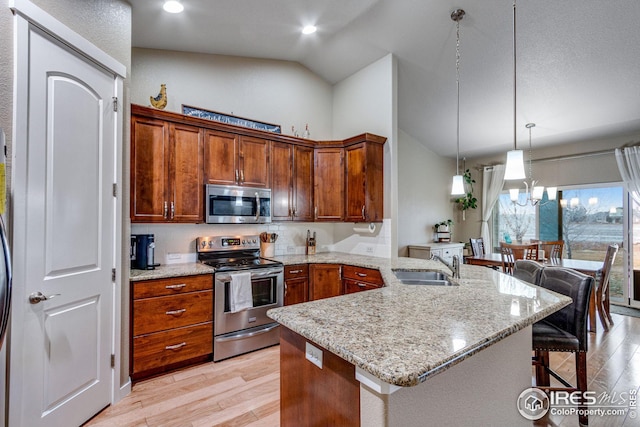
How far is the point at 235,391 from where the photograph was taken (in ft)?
7.88

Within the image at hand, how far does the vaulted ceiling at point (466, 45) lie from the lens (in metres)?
2.88

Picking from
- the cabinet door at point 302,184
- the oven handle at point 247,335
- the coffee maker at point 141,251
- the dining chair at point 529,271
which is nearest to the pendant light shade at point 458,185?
the dining chair at point 529,271

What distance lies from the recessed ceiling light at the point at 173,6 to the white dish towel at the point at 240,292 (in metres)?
2.52

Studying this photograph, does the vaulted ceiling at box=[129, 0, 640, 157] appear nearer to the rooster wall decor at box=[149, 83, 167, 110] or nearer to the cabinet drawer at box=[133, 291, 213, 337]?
the rooster wall decor at box=[149, 83, 167, 110]

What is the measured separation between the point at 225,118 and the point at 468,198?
17.2 ft

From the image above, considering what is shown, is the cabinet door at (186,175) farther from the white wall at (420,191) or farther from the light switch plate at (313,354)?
the white wall at (420,191)

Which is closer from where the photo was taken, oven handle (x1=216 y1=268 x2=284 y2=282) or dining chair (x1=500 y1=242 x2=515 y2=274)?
oven handle (x1=216 y1=268 x2=284 y2=282)

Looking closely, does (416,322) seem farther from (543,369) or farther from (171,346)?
(171,346)

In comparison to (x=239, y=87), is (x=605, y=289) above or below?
A: below

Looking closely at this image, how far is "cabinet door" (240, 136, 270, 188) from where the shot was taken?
3.45 m

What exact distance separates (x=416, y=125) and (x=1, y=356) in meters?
5.65

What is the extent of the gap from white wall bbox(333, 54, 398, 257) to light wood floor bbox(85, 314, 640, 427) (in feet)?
5.78

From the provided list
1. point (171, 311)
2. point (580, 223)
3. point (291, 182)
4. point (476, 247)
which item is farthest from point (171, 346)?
point (580, 223)

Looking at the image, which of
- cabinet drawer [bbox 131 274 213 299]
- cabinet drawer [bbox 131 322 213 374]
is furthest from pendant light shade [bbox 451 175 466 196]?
cabinet drawer [bbox 131 322 213 374]
